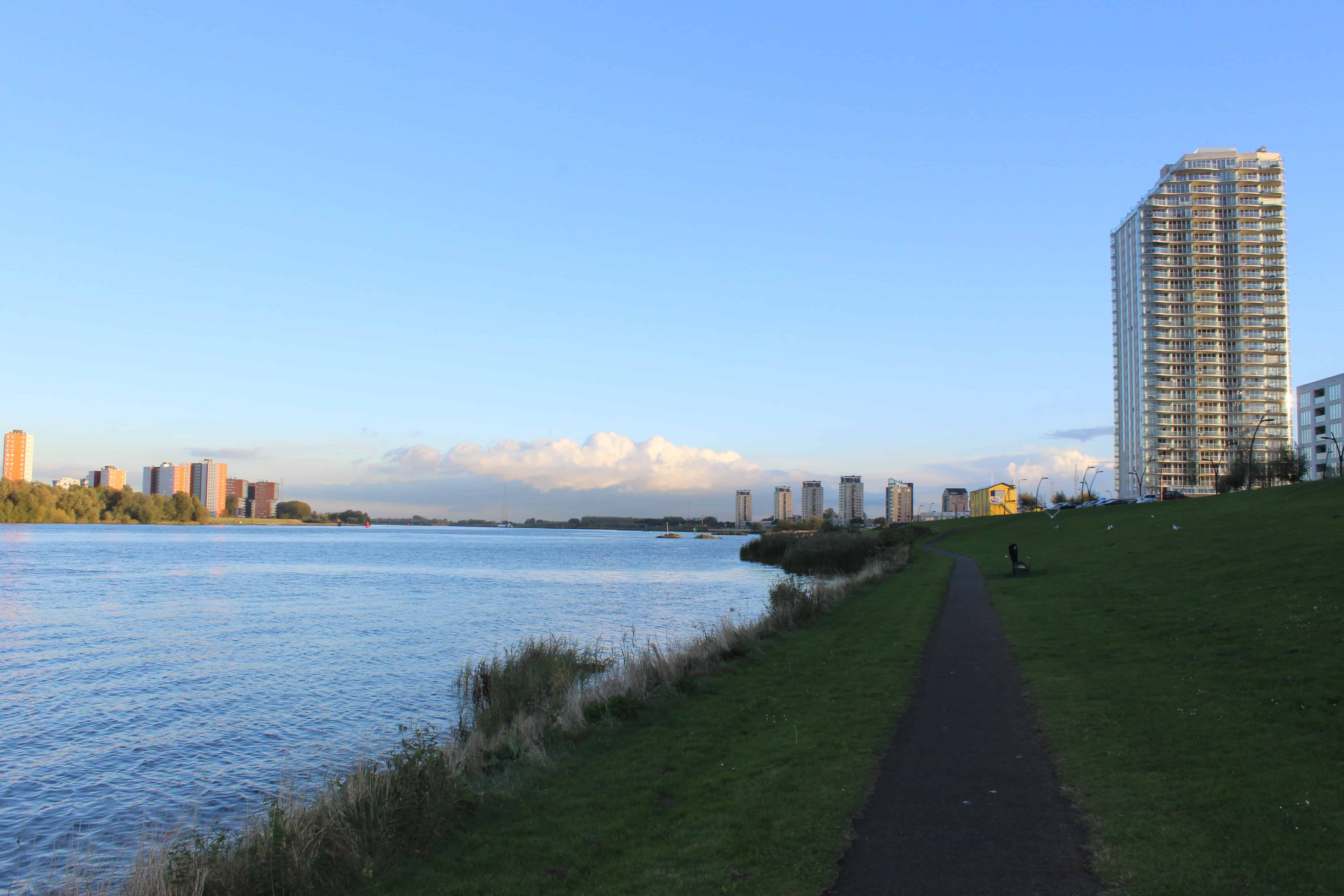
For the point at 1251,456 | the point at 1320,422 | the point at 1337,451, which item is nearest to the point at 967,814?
the point at 1251,456

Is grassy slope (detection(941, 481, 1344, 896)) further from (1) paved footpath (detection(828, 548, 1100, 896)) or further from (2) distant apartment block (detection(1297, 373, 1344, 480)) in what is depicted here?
(2) distant apartment block (detection(1297, 373, 1344, 480))

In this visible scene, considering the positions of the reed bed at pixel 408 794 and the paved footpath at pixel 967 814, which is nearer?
the paved footpath at pixel 967 814

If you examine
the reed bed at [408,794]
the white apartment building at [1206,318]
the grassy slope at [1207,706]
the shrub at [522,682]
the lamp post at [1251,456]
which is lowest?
the shrub at [522,682]

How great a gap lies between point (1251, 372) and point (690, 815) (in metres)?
197

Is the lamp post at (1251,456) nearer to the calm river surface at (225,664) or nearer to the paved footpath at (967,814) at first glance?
the calm river surface at (225,664)

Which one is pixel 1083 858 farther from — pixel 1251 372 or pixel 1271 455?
pixel 1251 372

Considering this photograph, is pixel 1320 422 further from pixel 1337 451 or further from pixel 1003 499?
pixel 1003 499

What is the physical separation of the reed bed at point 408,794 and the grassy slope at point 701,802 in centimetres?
46

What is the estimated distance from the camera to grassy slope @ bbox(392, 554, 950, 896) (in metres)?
7.56

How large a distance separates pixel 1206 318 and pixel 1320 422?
152 ft

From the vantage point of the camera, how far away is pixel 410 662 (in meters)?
25.2

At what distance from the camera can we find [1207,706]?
477 inches

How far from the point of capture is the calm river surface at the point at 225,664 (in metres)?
13.7

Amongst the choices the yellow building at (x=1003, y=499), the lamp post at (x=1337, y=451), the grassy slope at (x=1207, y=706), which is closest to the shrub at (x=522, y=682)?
the grassy slope at (x=1207, y=706)
